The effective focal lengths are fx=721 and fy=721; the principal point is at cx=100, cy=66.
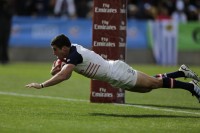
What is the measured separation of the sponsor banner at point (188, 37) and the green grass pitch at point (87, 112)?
39.5ft

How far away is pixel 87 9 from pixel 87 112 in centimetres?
2070

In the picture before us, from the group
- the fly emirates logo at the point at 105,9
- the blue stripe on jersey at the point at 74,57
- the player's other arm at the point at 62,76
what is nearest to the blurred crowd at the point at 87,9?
the fly emirates logo at the point at 105,9

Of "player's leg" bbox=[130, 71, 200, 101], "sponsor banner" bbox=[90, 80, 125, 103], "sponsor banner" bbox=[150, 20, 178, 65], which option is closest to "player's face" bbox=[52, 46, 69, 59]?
"player's leg" bbox=[130, 71, 200, 101]

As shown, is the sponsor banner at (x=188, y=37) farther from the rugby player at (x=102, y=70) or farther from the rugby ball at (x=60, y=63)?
the rugby ball at (x=60, y=63)

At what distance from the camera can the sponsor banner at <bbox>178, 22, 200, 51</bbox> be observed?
32.5 meters

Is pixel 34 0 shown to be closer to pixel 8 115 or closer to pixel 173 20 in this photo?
pixel 173 20

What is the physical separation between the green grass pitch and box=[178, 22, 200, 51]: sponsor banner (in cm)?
1205

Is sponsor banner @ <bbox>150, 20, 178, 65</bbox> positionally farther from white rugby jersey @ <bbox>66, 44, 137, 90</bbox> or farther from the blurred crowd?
white rugby jersey @ <bbox>66, 44, 137, 90</bbox>

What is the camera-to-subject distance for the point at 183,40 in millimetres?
32500

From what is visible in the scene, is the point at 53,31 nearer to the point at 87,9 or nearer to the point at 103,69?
the point at 87,9

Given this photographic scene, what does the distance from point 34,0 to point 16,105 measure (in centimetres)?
1959

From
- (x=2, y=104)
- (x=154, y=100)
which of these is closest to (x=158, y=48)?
(x=154, y=100)

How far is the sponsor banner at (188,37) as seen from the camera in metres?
32.5

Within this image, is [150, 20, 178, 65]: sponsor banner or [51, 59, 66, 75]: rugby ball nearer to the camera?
[51, 59, 66, 75]: rugby ball
